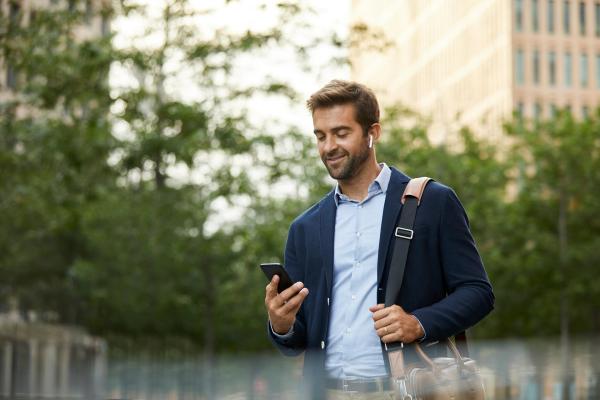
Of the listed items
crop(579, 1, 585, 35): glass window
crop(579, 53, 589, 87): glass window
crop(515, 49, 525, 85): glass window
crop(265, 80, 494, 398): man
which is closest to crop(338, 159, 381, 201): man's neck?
crop(265, 80, 494, 398): man

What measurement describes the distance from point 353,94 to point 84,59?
321 inches

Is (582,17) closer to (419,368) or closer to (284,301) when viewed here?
(284,301)

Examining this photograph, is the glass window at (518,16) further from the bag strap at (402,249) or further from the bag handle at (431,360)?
the bag handle at (431,360)

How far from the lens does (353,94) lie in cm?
366

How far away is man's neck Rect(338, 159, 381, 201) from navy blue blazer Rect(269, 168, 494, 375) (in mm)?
104

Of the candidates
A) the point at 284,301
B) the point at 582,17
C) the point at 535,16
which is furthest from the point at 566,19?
the point at 284,301

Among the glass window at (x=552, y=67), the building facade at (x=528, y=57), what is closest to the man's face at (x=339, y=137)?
the building facade at (x=528, y=57)

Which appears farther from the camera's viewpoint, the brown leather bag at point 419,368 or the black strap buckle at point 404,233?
the black strap buckle at point 404,233

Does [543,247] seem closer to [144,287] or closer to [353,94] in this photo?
[144,287]

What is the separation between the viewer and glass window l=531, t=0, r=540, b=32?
82.4 meters

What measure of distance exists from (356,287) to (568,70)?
8158cm

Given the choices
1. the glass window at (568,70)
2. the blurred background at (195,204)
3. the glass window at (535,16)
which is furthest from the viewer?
the glass window at (535,16)

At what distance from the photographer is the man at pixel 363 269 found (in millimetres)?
3436

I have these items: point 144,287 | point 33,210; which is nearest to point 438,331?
point 33,210
